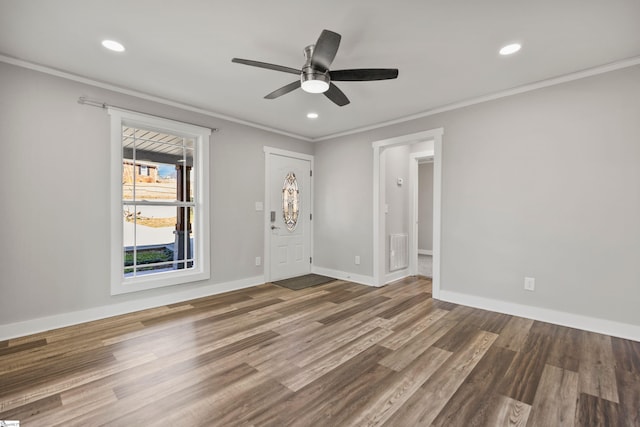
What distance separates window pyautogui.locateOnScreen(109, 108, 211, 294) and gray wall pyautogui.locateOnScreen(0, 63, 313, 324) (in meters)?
0.11

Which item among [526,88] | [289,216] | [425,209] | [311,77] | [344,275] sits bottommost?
[344,275]

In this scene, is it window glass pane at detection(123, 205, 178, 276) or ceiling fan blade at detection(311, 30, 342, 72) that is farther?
window glass pane at detection(123, 205, 178, 276)

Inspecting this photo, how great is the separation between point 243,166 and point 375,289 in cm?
276

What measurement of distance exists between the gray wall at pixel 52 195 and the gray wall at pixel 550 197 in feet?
12.8

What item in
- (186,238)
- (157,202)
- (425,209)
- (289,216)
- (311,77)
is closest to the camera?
(311,77)

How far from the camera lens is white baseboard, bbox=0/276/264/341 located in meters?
2.80

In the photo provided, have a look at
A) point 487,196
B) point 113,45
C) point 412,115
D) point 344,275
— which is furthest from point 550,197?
point 113,45

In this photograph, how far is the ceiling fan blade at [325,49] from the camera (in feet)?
6.19

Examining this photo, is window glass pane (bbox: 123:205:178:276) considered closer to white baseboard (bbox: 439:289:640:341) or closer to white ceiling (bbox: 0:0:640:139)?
white ceiling (bbox: 0:0:640:139)

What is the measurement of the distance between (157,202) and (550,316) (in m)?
4.70

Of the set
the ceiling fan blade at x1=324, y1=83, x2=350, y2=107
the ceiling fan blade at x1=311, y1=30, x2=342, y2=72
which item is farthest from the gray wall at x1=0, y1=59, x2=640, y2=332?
the ceiling fan blade at x1=311, y1=30, x2=342, y2=72

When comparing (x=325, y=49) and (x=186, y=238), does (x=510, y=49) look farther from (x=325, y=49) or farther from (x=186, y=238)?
(x=186, y=238)

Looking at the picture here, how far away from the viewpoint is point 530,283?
329 centimetres

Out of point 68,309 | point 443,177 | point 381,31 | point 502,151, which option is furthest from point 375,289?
point 68,309
